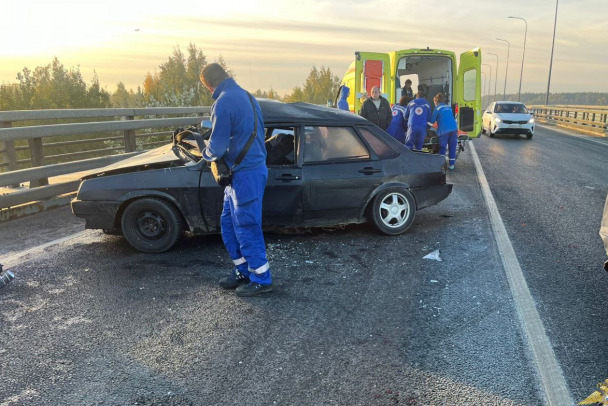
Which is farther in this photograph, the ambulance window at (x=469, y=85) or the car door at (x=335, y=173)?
the ambulance window at (x=469, y=85)

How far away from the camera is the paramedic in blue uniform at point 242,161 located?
12.5ft

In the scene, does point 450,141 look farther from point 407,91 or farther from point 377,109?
point 407,91

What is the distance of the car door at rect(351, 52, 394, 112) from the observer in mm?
12094

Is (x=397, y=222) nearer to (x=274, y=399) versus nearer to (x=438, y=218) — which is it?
(x=438, y=218)

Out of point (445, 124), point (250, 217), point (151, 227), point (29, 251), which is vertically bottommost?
point (29, 251)

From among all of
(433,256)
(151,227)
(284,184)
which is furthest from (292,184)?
(433,256)

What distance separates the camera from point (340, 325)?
3.41 meters

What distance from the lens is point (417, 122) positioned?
31.9 ft

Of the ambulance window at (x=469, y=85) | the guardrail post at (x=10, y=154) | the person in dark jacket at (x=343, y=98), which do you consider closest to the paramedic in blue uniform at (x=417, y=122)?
the person in dark jacket at (x=343, y=98)

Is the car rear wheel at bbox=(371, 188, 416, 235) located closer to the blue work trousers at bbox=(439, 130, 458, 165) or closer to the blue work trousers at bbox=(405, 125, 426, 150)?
the blue work trousers at bbox=(405, 125, 426, 150)

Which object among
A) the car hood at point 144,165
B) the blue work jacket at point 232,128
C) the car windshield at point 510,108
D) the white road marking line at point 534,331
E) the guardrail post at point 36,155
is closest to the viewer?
the white road marking line at point 534,331

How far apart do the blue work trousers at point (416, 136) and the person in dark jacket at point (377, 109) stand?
58 cm

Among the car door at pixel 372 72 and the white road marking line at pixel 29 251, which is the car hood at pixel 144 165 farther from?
the car door at pixel 372 72

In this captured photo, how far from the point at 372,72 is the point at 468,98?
2.64 m
